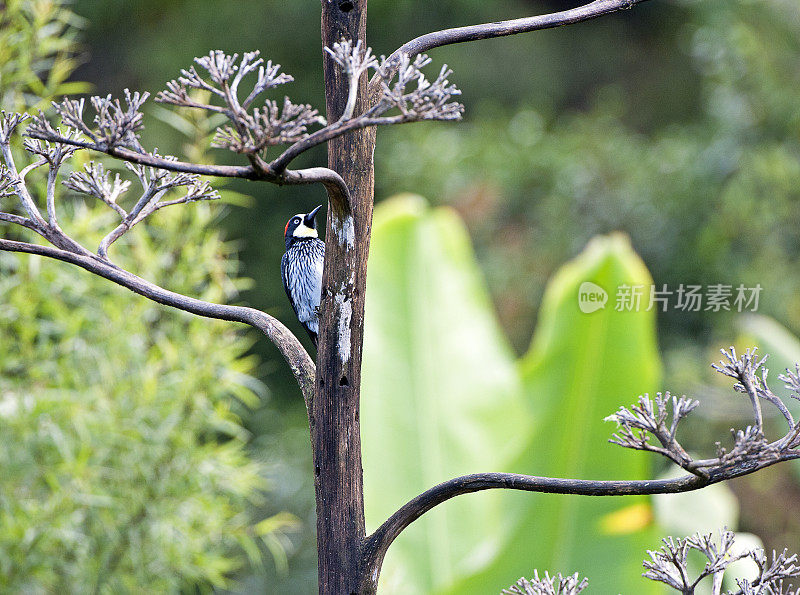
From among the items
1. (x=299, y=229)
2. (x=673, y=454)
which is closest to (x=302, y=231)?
(x=299, y=229)

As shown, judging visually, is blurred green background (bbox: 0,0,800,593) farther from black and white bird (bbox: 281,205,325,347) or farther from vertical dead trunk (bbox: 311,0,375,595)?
vertical dead trunk (bbox: 311,0,375,595)

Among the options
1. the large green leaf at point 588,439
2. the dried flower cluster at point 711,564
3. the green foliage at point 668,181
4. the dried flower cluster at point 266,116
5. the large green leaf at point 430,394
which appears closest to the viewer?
the dried flower cluster at point 266,116

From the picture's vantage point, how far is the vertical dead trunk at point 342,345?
833 mm

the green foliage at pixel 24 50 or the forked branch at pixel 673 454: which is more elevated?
the green foliage at pixel 24 50

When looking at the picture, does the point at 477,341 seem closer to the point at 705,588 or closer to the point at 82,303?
the point at 705,588

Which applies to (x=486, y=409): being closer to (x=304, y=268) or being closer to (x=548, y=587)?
(x=304, y=268)

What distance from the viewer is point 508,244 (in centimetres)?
396

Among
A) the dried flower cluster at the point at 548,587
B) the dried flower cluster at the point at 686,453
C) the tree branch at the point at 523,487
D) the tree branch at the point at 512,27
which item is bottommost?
the dried flower cluster at the point at 548,587

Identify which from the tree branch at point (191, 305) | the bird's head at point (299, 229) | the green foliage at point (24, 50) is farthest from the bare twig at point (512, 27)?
the green foliage at point (24, 50)

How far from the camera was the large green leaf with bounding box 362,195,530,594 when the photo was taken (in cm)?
218

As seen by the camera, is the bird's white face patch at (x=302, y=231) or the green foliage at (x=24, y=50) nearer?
the bird's white face patch at (x=302, y=231)

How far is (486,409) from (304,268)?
1001mm

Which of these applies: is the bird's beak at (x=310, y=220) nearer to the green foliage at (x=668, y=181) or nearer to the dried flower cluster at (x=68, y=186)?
the dried flower cluster at (x=68, y=186)

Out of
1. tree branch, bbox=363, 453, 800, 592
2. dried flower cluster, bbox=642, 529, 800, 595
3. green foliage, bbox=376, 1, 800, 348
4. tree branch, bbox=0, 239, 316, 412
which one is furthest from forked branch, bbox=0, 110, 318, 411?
green foliage, bbox=376, 1, 800, 348
